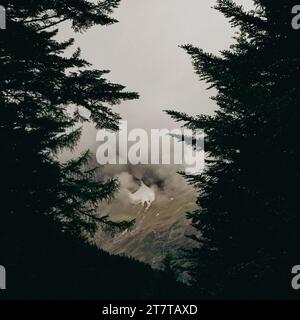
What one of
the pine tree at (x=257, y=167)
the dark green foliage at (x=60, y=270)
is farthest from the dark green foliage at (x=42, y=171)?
the pine tree at (x=257, y=167)

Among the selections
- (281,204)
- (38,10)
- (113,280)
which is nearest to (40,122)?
(38,10)

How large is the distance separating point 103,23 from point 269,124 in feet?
18.0

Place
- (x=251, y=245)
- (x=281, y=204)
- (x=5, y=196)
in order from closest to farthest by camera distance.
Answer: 1. (x=281, y=204)
2. (x=251, y=245)
3. (x=5, y=196)

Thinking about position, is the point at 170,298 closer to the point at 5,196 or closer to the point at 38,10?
the point at 5,196

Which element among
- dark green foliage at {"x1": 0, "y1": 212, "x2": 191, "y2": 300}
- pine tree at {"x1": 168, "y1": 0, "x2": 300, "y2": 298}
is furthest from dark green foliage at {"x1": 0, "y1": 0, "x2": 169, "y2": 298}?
pine tree at {"x1": 168, "y1": 0, "x2": 300, "y2": 298}

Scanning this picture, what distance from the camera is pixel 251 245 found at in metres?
7.12

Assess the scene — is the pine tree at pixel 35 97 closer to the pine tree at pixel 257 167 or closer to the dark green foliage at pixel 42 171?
the dark green foliage at pixel 42 171

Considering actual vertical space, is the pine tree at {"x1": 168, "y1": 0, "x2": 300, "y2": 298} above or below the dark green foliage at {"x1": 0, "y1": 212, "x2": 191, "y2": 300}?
above

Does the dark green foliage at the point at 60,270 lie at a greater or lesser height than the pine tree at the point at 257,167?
lesser

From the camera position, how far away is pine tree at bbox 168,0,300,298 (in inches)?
258

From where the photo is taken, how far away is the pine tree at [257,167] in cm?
656

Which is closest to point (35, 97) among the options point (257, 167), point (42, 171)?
point (42, 171)

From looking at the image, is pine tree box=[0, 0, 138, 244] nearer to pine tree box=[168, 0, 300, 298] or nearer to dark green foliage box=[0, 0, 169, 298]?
dark green foliage box=[0, 0, 169, 298]

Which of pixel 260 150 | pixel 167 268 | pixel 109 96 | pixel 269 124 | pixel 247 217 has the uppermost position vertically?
pixel 109 96
